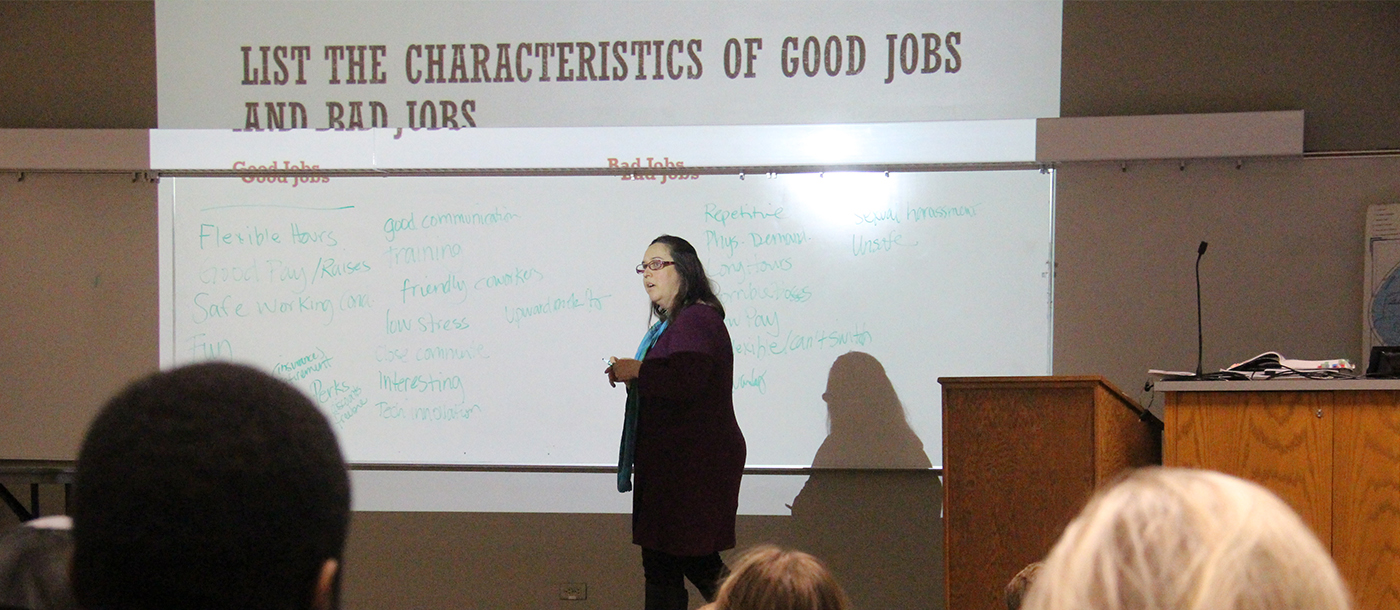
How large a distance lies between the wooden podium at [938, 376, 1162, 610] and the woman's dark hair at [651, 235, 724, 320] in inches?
39.6

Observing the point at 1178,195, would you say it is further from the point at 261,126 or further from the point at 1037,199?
the point at 261,126

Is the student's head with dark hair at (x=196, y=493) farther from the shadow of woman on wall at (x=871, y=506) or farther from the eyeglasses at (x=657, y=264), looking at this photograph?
the shadow of woman on wall at (x=871, y=506)

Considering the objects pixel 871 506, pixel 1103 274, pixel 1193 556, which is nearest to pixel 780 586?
pixel 1193 556

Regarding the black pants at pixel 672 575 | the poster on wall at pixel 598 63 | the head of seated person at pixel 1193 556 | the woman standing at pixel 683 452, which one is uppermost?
the poster on wall at pixel 598 63

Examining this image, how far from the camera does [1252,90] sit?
4.03 meters

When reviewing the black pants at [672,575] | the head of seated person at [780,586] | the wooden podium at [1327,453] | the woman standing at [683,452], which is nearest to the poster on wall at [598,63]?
the woman standing at [683,452]

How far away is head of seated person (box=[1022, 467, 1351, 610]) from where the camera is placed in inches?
23.4

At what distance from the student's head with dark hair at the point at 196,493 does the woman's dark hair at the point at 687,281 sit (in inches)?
112

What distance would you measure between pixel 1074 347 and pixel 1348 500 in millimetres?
1620

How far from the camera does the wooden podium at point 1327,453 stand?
7.91 feet

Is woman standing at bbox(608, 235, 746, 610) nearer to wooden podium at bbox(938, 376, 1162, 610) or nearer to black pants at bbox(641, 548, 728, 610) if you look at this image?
black pants at bbox(641, 548, 728, 610)

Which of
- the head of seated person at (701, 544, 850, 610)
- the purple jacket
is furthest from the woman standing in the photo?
the head of seated person at (701, 544, 850, 610)

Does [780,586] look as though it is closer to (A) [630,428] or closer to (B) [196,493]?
Result: (B) [196,493]

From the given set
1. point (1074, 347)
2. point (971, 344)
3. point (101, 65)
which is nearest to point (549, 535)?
point (971, 344)
